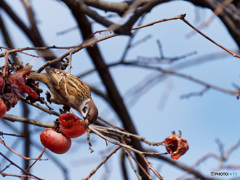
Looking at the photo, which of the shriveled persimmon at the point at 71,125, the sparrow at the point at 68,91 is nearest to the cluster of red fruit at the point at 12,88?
the shriveled persimmon at the point at 71,125

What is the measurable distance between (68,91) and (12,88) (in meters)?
0.81

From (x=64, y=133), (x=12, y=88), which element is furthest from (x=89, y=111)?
(x=12, y=88)

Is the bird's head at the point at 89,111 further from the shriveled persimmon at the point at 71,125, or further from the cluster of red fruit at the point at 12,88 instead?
the cluster of red fruit at the point at 12,88

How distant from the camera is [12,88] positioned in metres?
1.51

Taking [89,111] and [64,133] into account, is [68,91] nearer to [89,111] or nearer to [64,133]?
[89,111]

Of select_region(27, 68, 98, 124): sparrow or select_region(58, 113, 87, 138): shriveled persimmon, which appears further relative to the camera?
select_region(27, 68, 98, 124): sparrow

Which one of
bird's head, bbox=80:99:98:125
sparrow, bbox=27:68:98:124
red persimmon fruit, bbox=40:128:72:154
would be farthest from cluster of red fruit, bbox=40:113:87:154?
sparrow, bbox=27:68:98:124

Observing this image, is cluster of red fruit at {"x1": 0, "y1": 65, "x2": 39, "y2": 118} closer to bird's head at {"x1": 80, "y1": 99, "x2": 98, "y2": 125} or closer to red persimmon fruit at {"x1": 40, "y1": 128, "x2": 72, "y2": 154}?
red persimmon fruit at {"x1": 40, "y1": 128, "x2": 72, "y2": 154}

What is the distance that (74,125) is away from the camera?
1644 mm

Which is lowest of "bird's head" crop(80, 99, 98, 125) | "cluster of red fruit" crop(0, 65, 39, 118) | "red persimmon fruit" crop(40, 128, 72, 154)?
"red persimmon fruit" crop(40, 128, 72, 154)

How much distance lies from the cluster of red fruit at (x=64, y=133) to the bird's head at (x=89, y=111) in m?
0.19

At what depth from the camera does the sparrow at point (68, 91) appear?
6.84ft

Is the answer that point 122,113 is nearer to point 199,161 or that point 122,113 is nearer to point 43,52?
point 199,161

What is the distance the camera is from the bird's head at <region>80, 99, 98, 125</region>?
1.97m
